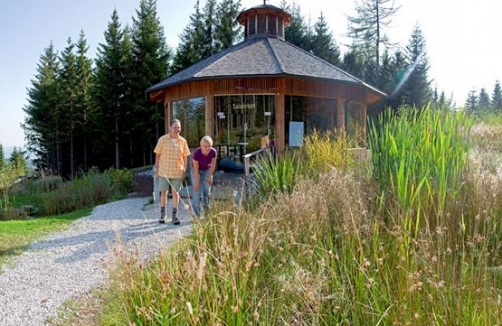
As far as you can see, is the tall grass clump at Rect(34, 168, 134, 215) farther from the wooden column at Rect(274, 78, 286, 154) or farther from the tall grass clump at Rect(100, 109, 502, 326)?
the tall grass clump at Rect(100, 109, 502, 326)

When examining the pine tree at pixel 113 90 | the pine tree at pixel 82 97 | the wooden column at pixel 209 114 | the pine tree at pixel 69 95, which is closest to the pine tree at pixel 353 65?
the pine tree at pixel 113 90

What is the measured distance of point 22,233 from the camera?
6.16m

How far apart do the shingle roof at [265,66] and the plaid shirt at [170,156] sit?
5.49 metres

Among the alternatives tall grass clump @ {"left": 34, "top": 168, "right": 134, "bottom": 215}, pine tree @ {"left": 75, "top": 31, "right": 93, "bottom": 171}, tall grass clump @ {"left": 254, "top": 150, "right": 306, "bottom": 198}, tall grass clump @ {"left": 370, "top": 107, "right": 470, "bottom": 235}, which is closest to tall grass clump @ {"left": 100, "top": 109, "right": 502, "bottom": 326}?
tall grass clump @ {"left": 370, "top": 107, "right": 470, "bottom": 235}

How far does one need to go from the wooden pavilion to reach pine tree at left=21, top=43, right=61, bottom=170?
19208mm

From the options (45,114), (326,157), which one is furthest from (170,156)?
(45,114)

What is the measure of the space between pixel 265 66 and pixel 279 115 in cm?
171

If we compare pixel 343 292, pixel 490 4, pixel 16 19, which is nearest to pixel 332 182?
pixel 343 292

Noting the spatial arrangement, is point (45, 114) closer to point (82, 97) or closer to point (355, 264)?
point (82, 97)

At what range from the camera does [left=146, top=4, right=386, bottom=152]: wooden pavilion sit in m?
11.6

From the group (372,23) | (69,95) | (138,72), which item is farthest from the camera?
(372,23)

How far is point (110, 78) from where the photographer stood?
25984 mm

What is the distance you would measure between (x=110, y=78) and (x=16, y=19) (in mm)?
17228

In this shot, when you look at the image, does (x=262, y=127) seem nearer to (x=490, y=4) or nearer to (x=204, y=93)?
(x=204, y=93)
